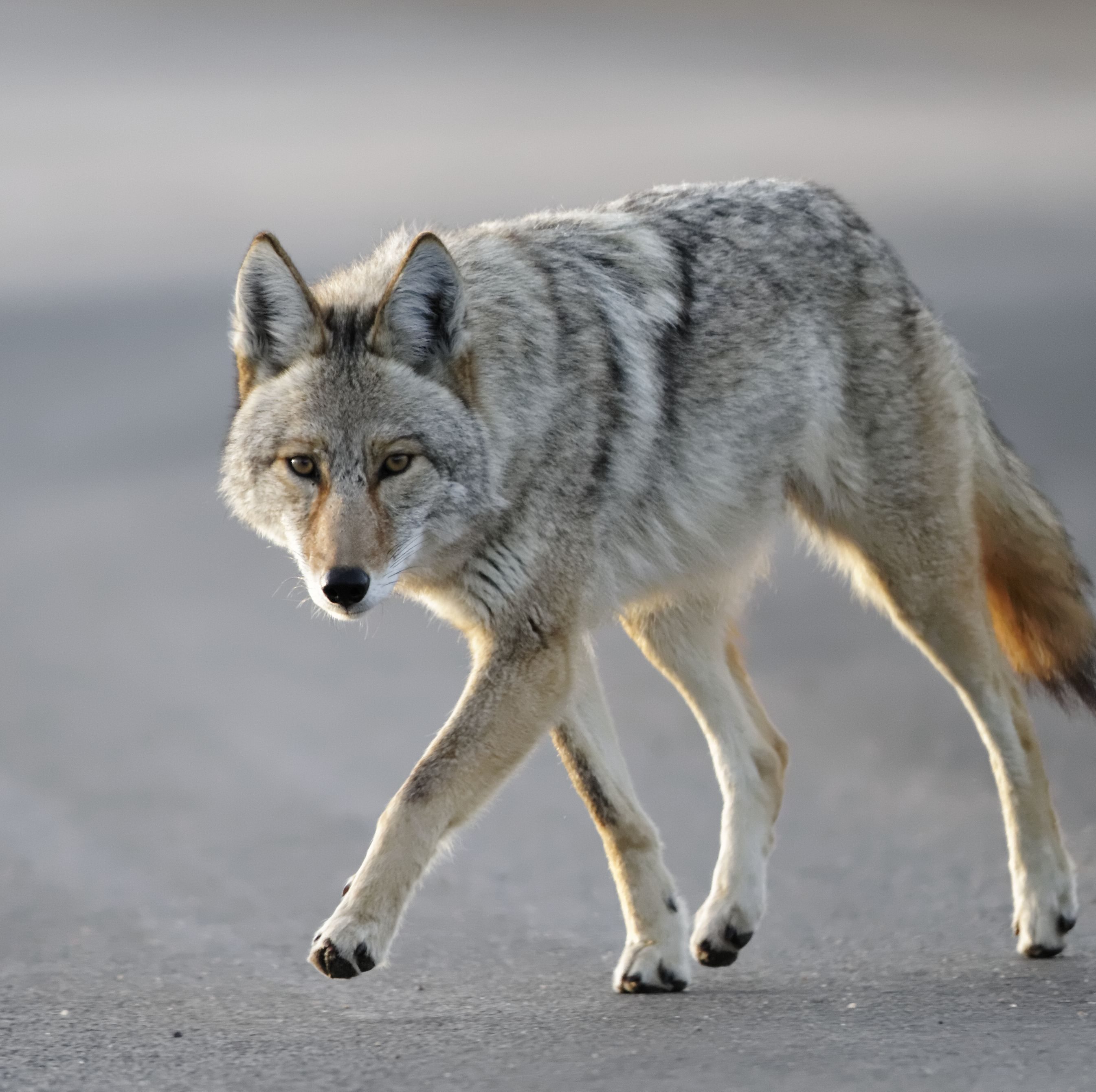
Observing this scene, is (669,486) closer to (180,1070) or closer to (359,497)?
(359,497)

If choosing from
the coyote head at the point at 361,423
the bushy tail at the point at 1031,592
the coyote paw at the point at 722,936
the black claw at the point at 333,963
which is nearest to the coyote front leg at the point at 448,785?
the black claw at the point at 333,963

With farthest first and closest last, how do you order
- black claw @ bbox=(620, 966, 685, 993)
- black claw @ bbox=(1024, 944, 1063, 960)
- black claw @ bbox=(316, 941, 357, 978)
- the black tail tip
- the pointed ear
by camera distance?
the black tail tip < black claw @ bbox=(1024, 944, 1063, 960) < black claw @ bbox=(620, 966, 685, 993) < the pointed ear < black claw @ bbox=(316, 941, 357, 978)

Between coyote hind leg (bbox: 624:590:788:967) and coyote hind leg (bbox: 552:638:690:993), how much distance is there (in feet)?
0.78

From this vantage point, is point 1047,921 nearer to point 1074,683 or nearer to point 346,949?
point 1074,683

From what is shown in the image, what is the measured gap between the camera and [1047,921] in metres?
4.36

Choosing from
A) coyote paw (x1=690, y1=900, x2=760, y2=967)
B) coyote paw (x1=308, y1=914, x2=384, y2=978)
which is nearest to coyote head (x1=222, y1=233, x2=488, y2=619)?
coyote paw (x1=308, y1=914, x2=384, y2=978)

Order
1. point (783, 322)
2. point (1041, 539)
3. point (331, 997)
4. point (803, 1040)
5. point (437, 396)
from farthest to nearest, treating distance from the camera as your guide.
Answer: point (1041, 539) → point (783, 322) → point (331, 997) → point (437, 396) → point (803, 1040)

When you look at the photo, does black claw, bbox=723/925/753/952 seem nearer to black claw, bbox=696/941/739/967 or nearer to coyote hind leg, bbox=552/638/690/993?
black claw, bbox=696/941/739/967

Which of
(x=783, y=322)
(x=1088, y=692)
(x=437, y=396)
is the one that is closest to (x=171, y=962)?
(x=437, y=396)

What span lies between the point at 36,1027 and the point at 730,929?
1.84 metres

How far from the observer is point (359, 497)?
11.9ft

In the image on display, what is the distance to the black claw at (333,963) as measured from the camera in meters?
3.38

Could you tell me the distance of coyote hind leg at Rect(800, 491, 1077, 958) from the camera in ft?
14.8

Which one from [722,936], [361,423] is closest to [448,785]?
[361,423]
